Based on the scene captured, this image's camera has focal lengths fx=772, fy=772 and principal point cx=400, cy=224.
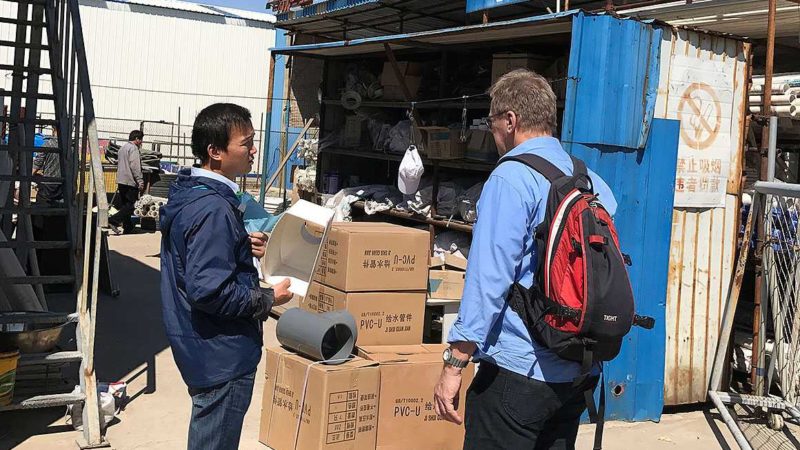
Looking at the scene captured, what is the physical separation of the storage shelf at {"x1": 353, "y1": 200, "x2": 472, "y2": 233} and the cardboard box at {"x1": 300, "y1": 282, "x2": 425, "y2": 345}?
1.70 metres

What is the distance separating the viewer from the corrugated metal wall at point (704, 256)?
5566mm

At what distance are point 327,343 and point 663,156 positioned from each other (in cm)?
269

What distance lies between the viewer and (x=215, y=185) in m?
2.65

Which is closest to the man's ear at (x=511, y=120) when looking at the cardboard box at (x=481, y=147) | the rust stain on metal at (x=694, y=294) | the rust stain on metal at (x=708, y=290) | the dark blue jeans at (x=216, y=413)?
the dark blue jeans at (x=216, y=413)

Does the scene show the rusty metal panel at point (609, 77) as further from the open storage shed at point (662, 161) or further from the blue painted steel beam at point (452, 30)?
the blue painted steel beam at point (452, 30)

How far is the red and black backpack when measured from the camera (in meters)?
2.41

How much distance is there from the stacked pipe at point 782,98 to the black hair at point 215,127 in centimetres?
446

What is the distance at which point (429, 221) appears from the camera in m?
7.71

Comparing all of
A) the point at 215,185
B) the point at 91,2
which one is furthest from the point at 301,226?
the point at 91,2

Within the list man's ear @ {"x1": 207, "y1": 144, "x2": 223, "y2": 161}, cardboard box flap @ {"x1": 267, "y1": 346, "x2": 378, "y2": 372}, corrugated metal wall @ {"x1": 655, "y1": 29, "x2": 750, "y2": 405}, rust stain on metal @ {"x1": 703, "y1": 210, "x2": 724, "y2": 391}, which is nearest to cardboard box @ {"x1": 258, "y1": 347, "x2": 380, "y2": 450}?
cardboard box flap @ {"x1": 267, "y1": 346, "x2": 378, "y2": 372}

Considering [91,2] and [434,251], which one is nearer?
[434,251]

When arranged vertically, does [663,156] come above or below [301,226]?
above

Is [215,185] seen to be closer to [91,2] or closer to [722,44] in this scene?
[722,44]

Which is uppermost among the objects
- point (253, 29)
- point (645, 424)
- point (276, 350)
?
point (253, 29)
